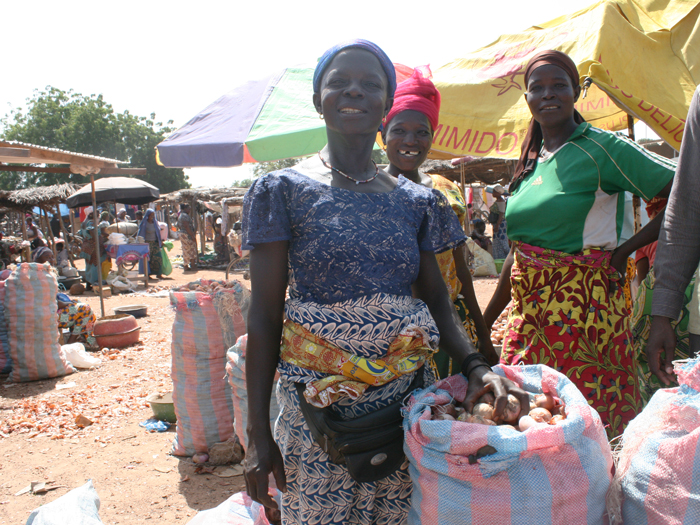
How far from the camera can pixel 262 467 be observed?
1286 mm

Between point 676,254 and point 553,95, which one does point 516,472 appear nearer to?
point 676,254

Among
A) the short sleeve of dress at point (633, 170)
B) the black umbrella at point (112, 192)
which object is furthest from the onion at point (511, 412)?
the black umbrella at point (112, 192)

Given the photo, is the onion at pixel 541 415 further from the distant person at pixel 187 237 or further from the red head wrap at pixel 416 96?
the distant person at pixel 187 237

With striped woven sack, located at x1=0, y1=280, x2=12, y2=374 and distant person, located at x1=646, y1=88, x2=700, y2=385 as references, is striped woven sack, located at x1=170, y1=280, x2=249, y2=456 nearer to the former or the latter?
distant person, located at x1=646, y1=88, x2=700, y2=385

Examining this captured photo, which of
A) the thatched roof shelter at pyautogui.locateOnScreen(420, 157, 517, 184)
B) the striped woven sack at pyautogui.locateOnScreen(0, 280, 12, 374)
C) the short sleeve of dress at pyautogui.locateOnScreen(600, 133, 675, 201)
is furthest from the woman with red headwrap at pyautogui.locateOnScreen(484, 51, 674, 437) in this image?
the thatched roof shelter at pyautogui.locateOnScreen(420, 157, 517, 184)

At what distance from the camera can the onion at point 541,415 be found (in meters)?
1.16

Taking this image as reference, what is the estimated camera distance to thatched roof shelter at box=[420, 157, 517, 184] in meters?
13.1

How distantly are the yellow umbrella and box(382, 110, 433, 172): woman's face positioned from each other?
3.44 ft

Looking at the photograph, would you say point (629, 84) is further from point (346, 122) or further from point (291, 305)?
point (291, 305)

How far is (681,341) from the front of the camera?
80.6 inches

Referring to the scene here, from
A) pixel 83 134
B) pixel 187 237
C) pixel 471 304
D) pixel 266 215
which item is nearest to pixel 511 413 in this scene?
pixel 266 215

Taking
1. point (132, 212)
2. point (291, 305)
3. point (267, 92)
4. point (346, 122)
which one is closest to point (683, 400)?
point (291, 305)

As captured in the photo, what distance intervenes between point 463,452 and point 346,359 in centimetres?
36

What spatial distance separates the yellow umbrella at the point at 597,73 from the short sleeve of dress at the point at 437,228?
168cm
